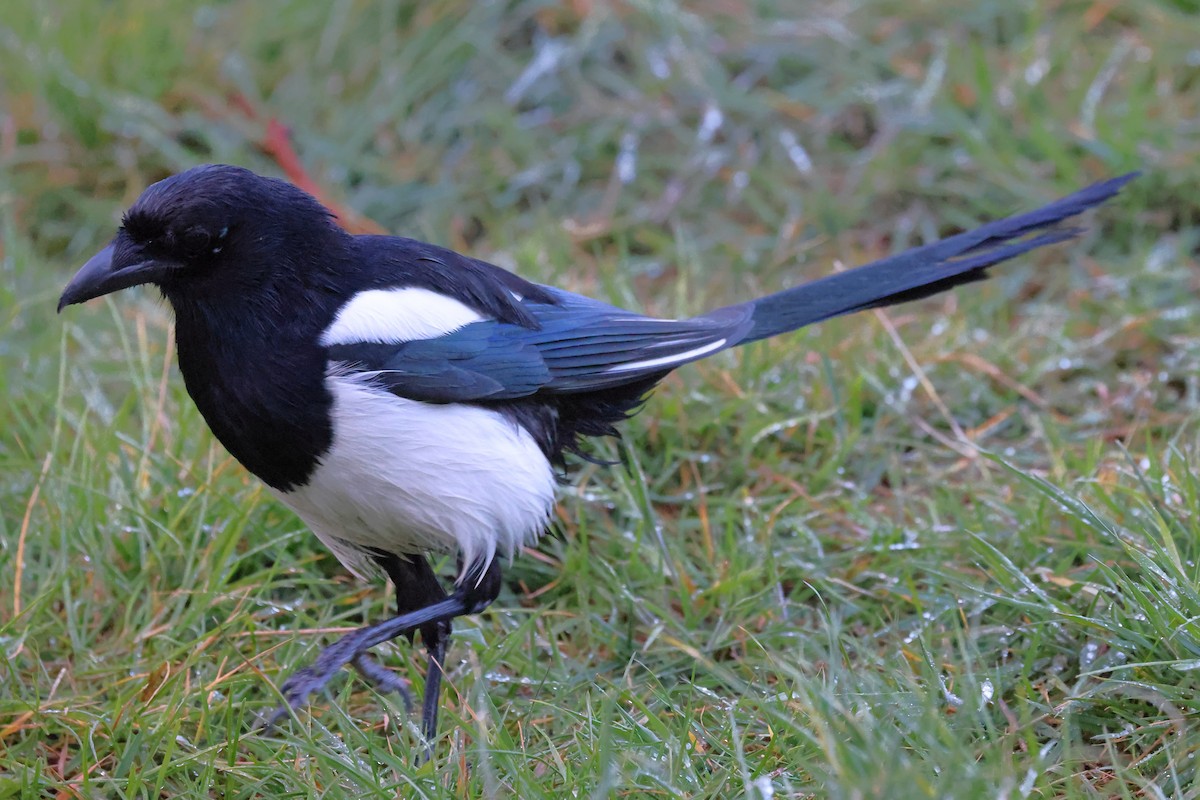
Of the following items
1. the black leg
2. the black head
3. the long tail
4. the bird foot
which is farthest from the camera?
the long tail

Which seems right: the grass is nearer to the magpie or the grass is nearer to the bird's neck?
the magpie

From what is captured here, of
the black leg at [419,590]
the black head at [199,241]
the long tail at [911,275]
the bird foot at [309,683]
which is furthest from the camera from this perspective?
the long tail at [911,275]

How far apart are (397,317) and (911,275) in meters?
1.09

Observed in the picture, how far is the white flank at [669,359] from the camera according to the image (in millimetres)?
2367

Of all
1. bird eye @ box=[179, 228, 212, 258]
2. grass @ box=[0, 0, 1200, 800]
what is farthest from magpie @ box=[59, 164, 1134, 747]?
grass @ box=[0, 0, 1200, 800]

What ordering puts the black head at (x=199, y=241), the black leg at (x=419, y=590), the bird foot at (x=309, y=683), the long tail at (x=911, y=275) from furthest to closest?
the long tail at (x=911, y=275)
the black leg at (x=419, y=590)
the black head at (x=199, y=241)
the bird foot at (x=309, y=683)

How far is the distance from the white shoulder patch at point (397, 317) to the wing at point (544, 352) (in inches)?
0.5

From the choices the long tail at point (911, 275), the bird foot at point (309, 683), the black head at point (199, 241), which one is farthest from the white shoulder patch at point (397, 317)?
the long tail at point (911, 275)

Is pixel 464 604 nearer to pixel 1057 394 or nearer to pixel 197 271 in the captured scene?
pixel 197 271

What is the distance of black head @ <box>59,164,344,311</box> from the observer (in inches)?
82.4

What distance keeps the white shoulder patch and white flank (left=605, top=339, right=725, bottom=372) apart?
0.28m

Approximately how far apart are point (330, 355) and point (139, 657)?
69cm

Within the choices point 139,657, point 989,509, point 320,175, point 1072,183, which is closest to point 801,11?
point 1072,183

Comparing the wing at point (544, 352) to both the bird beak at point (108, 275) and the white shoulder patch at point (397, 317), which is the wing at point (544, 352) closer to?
the white shoulder patch at point (397, 317)
